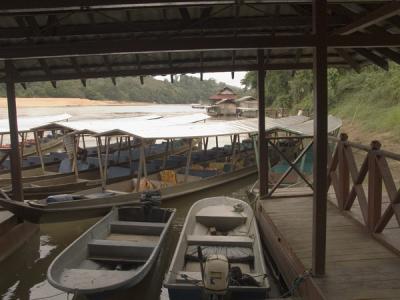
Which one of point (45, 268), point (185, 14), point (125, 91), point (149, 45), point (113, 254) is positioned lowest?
point (45, 268)

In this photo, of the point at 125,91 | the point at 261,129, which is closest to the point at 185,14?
the point at 261,129

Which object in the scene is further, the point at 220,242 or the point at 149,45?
the point at 220,242

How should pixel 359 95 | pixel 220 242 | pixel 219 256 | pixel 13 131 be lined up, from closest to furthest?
pixel 219 256
pixel 220 242
pixel 13 131
pixel 359 95

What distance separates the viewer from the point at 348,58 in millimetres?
6984

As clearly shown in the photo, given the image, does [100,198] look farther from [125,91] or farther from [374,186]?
[125,91]

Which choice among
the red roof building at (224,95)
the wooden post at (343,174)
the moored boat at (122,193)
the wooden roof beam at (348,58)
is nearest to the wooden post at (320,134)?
the wooden post at (343,174)

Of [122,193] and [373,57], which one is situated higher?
[373,57]

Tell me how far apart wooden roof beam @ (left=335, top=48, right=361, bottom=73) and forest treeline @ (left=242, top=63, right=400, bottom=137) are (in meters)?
10.6

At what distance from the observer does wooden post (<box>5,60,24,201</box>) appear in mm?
7422

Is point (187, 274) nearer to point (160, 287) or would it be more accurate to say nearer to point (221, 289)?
point (221, 289)

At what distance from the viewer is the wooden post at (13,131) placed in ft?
24.3

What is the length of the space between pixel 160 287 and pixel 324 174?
3.71 meters

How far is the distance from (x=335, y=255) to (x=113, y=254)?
3.29 m

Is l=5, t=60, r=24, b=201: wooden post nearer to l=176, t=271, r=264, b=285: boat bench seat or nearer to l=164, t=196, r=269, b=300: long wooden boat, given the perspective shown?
l=164, t=196, r=269, b=300: long wooden boat
